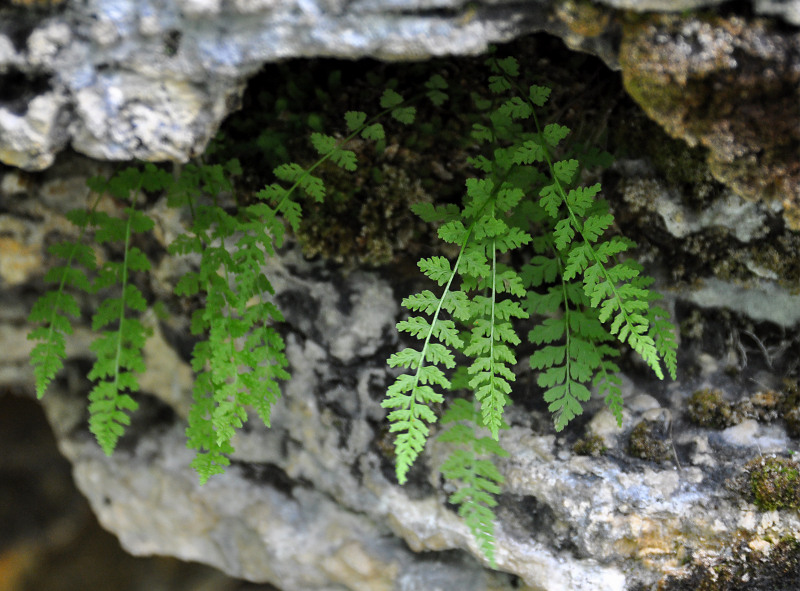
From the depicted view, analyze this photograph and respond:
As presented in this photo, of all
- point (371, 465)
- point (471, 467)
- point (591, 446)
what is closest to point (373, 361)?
point (371, 465)

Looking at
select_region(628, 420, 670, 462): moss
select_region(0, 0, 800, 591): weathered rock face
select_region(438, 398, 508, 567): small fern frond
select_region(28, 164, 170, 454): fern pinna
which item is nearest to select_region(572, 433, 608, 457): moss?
select_region(0, 0, 800, 591): weathered rock face

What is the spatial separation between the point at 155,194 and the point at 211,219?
0.62 m

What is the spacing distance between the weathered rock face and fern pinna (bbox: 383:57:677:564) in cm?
29

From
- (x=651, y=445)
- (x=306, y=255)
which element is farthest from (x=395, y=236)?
(x=651, y=445)

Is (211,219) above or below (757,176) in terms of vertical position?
below

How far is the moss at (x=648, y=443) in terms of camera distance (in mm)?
2570

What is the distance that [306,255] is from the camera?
2.96 metres

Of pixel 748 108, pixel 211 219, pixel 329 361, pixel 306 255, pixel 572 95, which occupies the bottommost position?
pixel 329 361

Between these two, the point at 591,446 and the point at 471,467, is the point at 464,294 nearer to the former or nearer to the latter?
the point at 471,467

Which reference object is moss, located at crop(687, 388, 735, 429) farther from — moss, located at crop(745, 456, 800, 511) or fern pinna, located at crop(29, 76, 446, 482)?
fern pinna, located at crop(29, 76, 446, 482)

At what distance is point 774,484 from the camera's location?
2387mm

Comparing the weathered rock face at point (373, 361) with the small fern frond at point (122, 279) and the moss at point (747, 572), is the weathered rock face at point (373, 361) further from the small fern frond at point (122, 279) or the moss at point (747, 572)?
the small fern frond at point (122, 279)

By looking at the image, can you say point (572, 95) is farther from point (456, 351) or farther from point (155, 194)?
point (155, 194)

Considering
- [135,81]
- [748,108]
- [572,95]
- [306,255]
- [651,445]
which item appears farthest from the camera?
[306,255]
